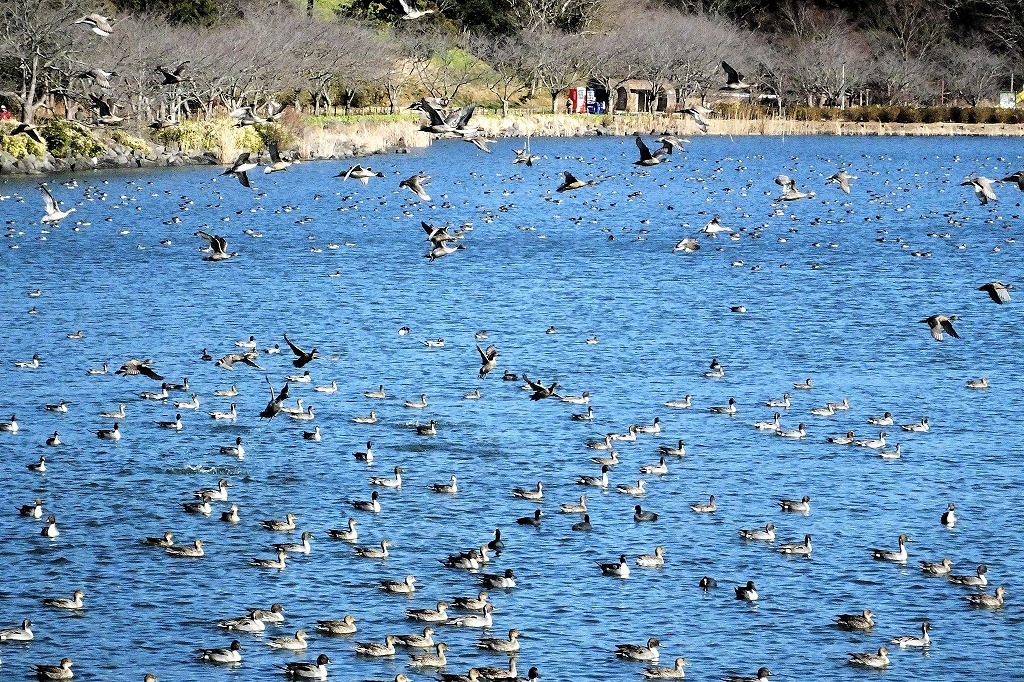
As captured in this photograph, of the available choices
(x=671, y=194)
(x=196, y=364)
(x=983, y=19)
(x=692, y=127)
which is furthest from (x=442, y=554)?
(x=983, y=19)

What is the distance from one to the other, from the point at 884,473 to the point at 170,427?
47.9 ft

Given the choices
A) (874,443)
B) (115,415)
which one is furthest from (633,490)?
(115,415)

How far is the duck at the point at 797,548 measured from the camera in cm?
2588

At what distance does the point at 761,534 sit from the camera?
86.7 feet

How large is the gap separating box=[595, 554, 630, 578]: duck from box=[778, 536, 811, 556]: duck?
2.78 m

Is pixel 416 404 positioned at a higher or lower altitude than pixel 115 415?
lower

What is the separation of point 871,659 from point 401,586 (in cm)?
688

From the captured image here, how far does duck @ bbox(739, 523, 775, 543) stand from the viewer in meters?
26.4

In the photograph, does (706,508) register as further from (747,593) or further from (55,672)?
(55,672)

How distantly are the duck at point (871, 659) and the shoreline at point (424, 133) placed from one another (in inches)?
2808

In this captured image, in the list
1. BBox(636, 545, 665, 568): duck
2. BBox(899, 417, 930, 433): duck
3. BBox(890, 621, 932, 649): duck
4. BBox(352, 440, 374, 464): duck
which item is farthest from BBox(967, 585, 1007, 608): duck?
BBox(352, 440, 374, 464): duck

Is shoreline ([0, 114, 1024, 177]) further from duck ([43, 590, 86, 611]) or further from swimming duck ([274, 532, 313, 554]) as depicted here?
duck ([43, 590, 86, 611])

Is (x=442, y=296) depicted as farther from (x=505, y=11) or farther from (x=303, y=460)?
(x=505, y=11)

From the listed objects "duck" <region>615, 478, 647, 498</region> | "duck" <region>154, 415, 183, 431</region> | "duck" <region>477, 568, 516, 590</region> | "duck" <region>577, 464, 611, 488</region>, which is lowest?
"duck" <region>154, 415, 183, 431</region>
